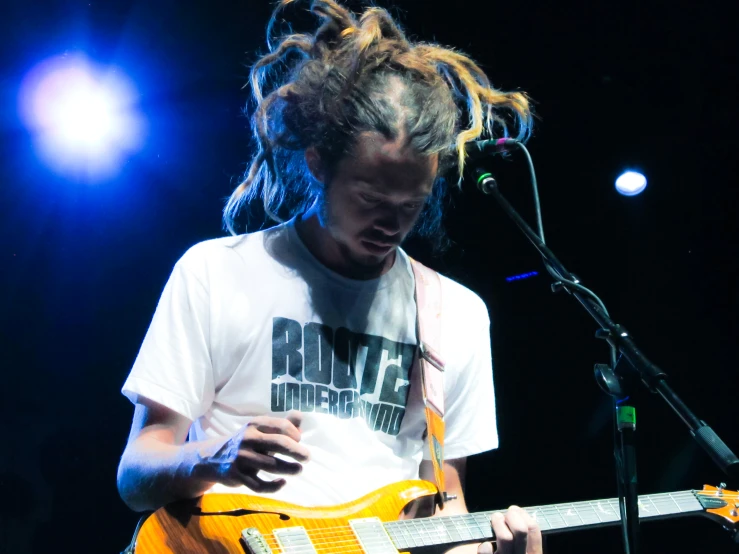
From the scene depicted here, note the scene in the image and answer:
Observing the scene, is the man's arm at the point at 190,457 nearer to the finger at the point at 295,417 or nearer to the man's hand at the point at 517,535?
the finger at the point at 295,417

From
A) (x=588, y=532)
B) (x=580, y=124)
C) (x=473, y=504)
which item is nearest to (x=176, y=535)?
(x=473, y=504)

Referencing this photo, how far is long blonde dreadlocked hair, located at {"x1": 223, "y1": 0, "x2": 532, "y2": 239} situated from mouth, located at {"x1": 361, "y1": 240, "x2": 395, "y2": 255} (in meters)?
0.30

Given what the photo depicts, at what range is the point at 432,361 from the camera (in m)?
2.43

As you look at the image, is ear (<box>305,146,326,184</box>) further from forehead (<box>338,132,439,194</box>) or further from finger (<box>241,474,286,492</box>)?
finger (<box>241,474,286,492</box>)

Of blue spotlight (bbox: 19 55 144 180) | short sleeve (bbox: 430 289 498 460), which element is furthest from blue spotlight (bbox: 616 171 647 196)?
blue spotlight (bbox: 19 55 144 180)

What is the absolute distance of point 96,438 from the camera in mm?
3447

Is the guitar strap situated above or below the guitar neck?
above

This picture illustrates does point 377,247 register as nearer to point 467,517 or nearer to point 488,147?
point 488,147

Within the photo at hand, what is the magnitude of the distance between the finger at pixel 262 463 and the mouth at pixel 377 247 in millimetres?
882

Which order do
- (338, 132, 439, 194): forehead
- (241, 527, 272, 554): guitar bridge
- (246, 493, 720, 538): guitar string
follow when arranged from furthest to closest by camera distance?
(338, 132, 439, 194): forehead < (246, 493, 720, 538): guitar string < (241, 527, 272, 554): guitar bridge

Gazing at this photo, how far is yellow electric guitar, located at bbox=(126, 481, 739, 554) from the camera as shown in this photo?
5.77ft

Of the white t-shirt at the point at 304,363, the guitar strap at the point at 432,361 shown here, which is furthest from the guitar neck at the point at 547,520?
the white t-shirt at the point at 304,363

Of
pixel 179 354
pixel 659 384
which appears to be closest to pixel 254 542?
pixel 179 354

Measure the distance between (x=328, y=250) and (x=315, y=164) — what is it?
305 millimetres
